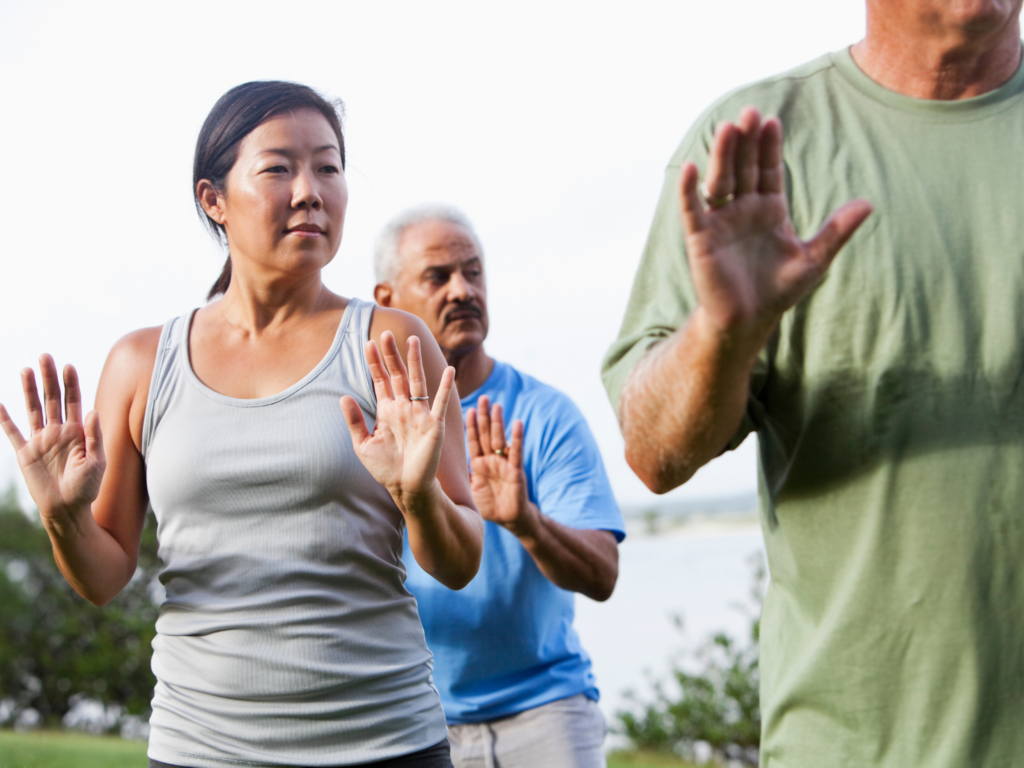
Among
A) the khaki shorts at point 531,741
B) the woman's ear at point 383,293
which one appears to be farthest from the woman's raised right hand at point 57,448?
the woman's ear at point 383,293

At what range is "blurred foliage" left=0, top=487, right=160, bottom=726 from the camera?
1020cm

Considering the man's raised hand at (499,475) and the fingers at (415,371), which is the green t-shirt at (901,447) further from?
the man's raised hand at (499,475)

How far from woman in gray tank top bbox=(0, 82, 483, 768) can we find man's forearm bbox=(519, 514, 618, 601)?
2.28 feet

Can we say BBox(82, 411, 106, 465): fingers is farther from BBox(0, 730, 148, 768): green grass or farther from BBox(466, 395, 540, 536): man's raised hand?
BBox(0, 730, 148, 768): green grass

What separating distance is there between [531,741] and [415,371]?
136 centimetres

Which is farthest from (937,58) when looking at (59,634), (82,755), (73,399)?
(59,634)

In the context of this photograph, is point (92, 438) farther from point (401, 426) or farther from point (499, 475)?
point (499, 475)

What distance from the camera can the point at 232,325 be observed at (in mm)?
2387

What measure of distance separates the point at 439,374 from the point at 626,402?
0.81 metres

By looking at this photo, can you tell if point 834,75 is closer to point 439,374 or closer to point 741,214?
point 741,214

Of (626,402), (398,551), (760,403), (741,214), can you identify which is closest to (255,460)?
(398,551)

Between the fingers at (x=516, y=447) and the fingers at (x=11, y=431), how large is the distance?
1.22 m

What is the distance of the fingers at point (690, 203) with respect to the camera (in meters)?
1.26

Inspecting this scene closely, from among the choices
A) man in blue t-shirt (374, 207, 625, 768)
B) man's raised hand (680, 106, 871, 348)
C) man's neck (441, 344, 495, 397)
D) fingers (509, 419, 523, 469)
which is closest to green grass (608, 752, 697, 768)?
man in blue t-shirt (374, 207, 625, 768)
